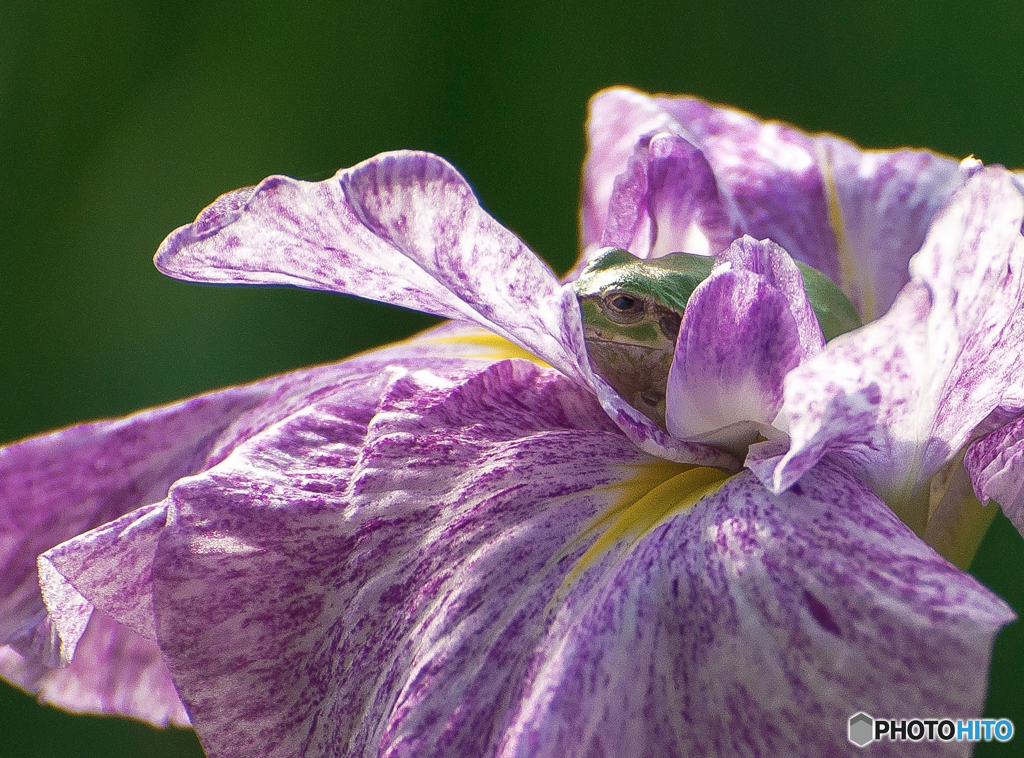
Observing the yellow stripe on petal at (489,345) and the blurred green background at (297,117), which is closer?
the yellow stripe on petal at (489,345)

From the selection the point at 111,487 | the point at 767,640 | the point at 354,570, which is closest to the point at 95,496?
the point at 111,487

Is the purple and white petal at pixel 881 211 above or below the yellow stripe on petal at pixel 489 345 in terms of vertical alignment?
above

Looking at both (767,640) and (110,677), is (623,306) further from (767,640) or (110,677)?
(110,677)

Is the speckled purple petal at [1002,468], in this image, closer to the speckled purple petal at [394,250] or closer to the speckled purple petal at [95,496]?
the speckled purple petal at [394,250]

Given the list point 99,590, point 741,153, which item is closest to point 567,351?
point 99,590

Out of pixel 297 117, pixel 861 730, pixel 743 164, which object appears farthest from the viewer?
pixel 297 117

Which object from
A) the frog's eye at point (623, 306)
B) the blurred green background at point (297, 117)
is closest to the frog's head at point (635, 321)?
the frog's eye at point (623, 306)
